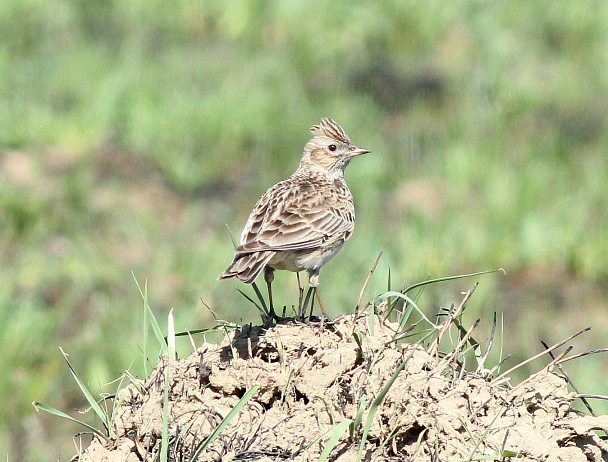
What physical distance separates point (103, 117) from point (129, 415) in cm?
765

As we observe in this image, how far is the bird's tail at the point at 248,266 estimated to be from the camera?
4.86 metres

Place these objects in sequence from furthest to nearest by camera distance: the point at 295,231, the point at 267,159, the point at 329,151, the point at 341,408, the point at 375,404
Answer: the point at 267,159, the point at 329,151, the point at 295,231, the point at 341,408, the point at 375,404

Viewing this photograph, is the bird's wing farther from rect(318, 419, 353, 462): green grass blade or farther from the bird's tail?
rect(318, 419, 353, 462): green grass blade

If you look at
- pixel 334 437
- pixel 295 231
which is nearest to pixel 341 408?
pixel 334 437

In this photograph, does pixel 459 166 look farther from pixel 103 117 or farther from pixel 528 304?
pixel 103 117

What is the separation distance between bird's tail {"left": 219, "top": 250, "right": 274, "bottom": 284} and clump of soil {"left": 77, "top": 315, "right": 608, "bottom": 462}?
431 millimetres

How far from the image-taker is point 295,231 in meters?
5.43

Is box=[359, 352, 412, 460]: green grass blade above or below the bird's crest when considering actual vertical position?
below

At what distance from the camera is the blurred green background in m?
8.64

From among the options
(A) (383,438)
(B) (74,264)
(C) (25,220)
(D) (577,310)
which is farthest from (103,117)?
(A) (383,438)

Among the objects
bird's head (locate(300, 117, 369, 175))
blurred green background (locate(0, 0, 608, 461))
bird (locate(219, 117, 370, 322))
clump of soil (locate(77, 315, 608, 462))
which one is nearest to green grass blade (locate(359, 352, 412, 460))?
clump of soil (locate(77, 315, 608, 462))

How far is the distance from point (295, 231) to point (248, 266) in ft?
1.71

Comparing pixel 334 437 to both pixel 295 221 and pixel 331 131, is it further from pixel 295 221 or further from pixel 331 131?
pixel 331 131

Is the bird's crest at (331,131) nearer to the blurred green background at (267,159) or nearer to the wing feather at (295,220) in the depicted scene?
the wing feather at (295,220)
